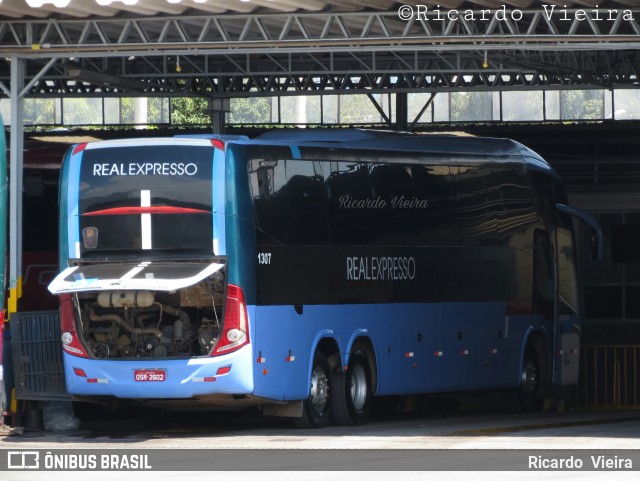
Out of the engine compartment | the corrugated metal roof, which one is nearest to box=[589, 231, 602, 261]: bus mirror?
the corrugated metal roof

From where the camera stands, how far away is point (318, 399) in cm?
1978

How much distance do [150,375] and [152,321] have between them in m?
0.73

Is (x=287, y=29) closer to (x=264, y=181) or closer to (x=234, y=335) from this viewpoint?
(x=264, y=181)

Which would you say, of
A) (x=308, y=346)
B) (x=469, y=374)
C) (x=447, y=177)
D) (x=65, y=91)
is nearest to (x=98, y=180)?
(x=308, y=346)

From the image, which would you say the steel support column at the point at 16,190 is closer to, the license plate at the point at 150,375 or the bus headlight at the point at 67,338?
the bus headlight at the point at 67,338

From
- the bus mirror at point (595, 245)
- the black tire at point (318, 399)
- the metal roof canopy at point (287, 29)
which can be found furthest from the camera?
the bus mirror at point (595, 245)

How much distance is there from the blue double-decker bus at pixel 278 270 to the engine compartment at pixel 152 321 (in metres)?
0.02

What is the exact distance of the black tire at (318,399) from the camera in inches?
769

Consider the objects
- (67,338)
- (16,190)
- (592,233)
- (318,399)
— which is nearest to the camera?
(67,338)

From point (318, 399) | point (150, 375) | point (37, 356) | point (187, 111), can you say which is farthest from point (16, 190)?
point (187, 111)

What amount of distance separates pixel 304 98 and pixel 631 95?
9.59m

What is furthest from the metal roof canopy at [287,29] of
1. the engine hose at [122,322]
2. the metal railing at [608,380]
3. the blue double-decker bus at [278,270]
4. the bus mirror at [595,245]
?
the metal railing at [608,380]

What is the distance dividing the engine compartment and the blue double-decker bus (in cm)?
2

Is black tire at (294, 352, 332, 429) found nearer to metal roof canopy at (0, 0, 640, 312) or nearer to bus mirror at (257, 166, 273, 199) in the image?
bus mirror at (257, 166, 273, 199)
